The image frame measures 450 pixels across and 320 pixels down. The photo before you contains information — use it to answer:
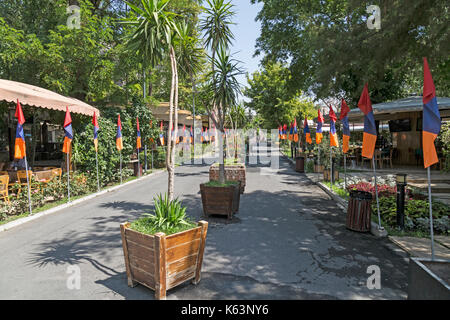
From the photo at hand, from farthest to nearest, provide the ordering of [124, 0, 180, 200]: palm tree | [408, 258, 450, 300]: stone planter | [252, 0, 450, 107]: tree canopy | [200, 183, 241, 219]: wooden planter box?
1. [200, 183, 241, 219]: wooden planter box
2. [252, 0, 450, 107]: tree canopy
3. [124, 0, 180, 200]: palm tree
4. [408, 258, 450, 300]: stone planter

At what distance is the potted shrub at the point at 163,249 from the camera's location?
356 cm

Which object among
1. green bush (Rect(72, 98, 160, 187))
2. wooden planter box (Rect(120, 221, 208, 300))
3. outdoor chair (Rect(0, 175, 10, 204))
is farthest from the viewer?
green bush (Rect(72, 98, 160, 187))

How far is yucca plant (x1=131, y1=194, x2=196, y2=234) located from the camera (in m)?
3.91

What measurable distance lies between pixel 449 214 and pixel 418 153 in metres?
11.2

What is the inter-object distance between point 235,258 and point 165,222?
155 centimetres

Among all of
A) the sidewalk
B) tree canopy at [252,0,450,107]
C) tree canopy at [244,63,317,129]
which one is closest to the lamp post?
the sidewalk

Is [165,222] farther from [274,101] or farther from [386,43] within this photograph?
[274,101]

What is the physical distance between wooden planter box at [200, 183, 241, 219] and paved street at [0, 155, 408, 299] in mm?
240

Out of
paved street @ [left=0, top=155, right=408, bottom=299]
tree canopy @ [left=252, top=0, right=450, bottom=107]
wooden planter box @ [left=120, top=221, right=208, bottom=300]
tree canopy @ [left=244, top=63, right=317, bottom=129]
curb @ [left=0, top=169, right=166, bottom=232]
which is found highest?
tree canopy @ [left=244, top=63, right=317, bottom=129]

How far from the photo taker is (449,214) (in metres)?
6.73

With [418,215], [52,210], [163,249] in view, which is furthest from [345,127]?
[52,210]

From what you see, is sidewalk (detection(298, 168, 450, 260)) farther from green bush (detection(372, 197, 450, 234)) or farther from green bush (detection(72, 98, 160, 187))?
green bush (detection(72, 98, 160, 187))

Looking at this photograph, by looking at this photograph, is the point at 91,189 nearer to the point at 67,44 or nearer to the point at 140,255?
the point at 67,44

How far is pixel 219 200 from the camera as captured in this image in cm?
722
